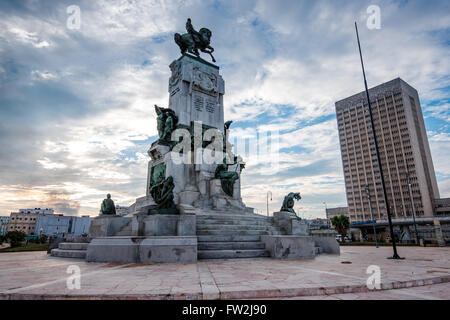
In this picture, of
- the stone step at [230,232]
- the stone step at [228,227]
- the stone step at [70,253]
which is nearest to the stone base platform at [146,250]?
the stone step at [70,253]

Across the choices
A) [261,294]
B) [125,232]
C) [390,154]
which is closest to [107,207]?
[125,232]

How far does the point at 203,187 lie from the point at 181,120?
5.58m

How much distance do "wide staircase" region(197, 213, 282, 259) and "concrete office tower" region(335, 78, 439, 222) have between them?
101m

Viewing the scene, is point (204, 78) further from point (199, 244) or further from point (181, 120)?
point (199, 244)

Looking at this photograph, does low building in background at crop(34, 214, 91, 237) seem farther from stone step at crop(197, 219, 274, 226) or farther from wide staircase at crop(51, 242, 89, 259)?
stone step at crop(197, 219, 274, 226)

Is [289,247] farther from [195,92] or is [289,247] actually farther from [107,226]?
[195,92]

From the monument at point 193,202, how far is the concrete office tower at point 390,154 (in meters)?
98.5

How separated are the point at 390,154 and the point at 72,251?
11687 cm

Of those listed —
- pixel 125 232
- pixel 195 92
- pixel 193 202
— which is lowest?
pixel 125 232

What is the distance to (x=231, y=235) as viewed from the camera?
38.3 feet

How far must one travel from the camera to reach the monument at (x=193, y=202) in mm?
9195

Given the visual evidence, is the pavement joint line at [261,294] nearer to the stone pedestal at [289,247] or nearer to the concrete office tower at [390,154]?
the stone pedestal at [289,247]

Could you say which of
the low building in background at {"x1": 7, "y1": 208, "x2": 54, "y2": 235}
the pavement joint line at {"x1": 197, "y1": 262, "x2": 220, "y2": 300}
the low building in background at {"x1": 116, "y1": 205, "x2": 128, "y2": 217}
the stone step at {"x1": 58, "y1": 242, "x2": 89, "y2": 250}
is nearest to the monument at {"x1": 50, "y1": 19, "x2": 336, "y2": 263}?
the stone step at {"x1": 58, "y1": 242, "x2": 89, "y2": 250}
